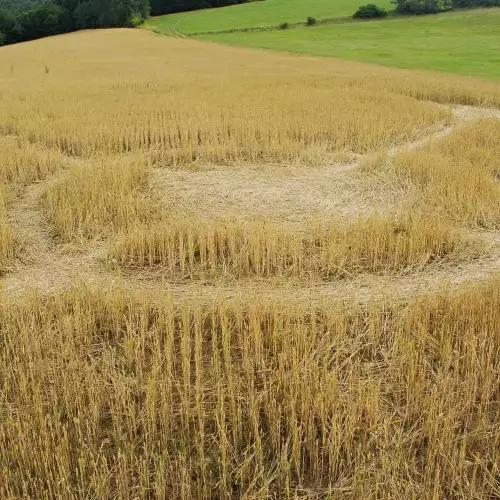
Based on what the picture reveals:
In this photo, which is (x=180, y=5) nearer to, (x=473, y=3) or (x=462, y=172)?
(x=473, y=3)

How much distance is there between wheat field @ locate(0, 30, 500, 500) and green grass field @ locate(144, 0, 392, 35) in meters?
43.2

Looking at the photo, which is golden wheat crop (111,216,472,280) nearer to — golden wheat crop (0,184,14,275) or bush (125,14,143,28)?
golden wheat crop (0,184,14,275)

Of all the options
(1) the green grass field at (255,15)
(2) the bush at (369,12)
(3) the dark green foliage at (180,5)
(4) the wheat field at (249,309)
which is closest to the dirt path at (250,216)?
(4) the wheat field at (249,309)


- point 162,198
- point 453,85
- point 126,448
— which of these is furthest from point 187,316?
point 453,85

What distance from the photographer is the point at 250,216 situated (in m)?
7.29

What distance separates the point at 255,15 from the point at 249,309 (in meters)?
56.7

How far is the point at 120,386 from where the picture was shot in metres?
3.48

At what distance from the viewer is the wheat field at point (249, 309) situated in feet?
9.80

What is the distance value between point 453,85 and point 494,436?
16.6 m

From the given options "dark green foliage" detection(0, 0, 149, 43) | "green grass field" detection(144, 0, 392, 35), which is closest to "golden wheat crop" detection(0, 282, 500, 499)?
"green grass field" detection(144, 0, 392, 35)

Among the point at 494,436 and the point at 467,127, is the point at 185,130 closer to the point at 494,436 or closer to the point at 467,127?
the point at 467,127

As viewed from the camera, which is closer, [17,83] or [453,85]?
[453,85]

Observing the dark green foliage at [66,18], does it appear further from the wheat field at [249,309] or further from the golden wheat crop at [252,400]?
the golden wheat crop at [252,400]

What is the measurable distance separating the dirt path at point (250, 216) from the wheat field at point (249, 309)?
0.11ft
